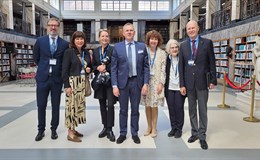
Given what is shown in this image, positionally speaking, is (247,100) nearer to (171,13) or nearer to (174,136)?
(174,136)

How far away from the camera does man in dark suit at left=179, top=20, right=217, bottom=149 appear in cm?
327

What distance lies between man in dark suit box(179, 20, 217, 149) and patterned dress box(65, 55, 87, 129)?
1.42 meters

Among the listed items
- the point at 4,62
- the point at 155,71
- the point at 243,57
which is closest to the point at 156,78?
the point at 155,71

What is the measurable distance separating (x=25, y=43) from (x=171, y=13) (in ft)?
49.6

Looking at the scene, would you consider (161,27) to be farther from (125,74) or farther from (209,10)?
(125,74)

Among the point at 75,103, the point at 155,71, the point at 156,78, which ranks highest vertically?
the point at 155,71

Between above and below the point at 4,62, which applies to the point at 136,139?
below

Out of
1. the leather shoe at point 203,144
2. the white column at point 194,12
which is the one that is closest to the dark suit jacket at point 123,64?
the leather shoe at point 203,144

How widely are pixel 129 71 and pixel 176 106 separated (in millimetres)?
938

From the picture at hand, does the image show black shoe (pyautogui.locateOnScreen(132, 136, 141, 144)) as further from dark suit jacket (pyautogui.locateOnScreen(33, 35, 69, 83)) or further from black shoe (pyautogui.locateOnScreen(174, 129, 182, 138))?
dark suit jacket (pyautogui.locateOnScreen(33, 35, 69, 83))

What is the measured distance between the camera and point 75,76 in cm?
339

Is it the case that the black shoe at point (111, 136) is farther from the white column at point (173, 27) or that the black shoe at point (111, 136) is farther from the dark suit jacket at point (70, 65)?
the white column at point (173, 27)

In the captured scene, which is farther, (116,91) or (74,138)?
(74,138)

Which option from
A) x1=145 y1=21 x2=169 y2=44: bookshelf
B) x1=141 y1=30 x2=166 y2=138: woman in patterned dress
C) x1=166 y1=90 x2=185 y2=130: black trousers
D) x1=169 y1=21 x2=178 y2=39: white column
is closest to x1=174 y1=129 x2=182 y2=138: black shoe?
x1=166 y1=90 x2=185 y2=130: black trousers
